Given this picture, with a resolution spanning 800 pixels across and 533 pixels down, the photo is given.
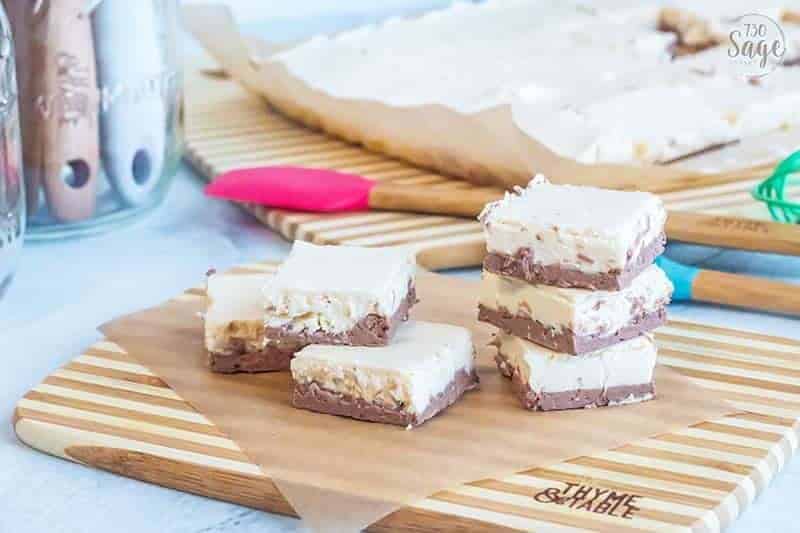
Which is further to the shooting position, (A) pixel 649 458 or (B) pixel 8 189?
(B) pixel 8 189

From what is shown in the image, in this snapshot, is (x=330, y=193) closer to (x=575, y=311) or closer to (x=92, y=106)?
(x=92, y=106)

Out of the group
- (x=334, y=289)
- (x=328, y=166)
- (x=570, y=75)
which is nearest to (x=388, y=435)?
(x=334, y=289)

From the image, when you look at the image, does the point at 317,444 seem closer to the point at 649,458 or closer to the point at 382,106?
the point at 649,458

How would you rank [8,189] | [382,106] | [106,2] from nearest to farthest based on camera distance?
[8,189] → [106,2] → [382,106]

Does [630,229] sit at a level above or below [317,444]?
above

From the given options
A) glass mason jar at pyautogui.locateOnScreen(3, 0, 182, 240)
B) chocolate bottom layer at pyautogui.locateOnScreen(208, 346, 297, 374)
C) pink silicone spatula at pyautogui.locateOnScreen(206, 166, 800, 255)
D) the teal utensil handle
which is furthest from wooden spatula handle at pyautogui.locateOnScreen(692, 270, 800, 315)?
glass mason jar at pyautogui.locateOnScreen(3, 0, 182, 240)

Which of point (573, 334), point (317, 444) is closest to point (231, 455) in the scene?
point (317, 444)

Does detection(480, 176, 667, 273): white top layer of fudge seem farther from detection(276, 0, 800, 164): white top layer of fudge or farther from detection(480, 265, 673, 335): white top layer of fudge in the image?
detection(276, 0, 800, 164): white top layer of fudge
